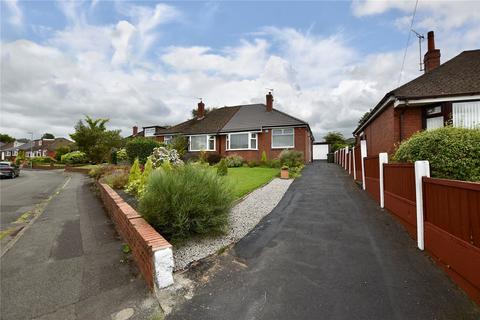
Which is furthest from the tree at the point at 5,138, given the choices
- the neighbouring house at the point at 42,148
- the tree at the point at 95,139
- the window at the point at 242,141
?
the window at the point at 242,141

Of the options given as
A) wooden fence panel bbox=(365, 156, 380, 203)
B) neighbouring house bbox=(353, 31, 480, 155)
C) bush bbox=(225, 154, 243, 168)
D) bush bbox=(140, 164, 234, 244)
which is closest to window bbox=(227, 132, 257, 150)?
bush bbox=(225, 154, 243, 168)

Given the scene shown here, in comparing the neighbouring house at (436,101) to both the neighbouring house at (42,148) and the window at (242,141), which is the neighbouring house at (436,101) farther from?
the neighbouring house at (42,148)

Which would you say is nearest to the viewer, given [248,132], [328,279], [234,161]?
[328,279]


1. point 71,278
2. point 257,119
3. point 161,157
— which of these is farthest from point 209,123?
point 71,278

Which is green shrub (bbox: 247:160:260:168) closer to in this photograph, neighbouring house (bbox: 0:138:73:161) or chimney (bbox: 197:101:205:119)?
chimney (bbox: 197:101:205:119)

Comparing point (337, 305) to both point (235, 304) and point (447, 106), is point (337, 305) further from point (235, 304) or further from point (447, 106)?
point (447, 106)

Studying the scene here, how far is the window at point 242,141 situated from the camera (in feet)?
72.8

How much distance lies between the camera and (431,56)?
13.8 m

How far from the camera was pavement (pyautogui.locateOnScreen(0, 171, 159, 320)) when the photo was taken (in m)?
3.11

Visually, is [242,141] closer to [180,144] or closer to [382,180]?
[180,144]

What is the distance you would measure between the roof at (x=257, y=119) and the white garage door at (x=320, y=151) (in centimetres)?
1380

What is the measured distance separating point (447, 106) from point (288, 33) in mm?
6632

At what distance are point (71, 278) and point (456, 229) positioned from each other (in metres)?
5.37

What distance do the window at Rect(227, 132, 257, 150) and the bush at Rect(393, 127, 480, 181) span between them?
16.9m
